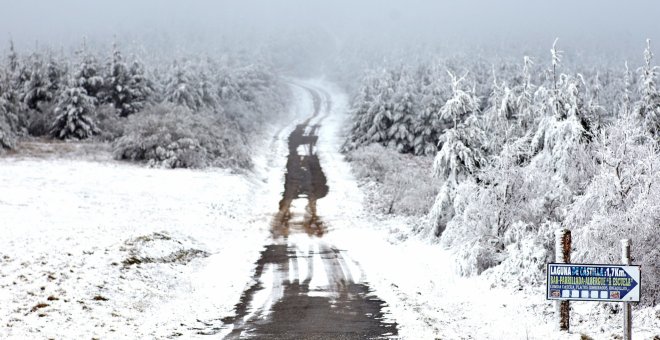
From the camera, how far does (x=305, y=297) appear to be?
1593 cm

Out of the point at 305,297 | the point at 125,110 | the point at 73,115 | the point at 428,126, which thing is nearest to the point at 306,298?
the point at 305,297

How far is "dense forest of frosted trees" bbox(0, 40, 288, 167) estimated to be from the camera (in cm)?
4944

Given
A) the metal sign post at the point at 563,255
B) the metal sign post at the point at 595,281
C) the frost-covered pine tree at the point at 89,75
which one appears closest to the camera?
the metal sign post at the point at 595,281

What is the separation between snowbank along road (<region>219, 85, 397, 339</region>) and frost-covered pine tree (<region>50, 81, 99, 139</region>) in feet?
96.6

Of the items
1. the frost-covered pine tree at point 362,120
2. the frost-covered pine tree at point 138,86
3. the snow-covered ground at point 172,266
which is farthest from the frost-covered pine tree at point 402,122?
the frost-covered pine tree at point 138,86

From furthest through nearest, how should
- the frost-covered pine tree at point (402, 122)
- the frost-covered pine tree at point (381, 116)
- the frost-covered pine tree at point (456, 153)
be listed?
1. the frost-covered pine tree at point (381, 116)
2. the frost-covered pine tree at point (402, 122)
3. the frost-covered pine tree at point (456, 153)

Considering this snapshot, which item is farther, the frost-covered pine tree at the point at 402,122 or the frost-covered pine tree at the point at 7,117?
the frost-covered pine tree at the point at 402,122

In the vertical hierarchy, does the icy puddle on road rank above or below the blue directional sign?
below

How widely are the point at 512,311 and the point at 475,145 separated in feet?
41.0

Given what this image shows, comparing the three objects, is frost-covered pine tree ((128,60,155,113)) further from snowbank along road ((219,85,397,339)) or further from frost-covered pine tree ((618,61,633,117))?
frost-covered pine tree ((618,61,633,117))

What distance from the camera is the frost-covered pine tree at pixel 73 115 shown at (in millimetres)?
54438

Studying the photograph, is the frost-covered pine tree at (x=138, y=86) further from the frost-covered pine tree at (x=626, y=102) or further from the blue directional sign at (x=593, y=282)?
the blue directional sign at (x=593, y=282)

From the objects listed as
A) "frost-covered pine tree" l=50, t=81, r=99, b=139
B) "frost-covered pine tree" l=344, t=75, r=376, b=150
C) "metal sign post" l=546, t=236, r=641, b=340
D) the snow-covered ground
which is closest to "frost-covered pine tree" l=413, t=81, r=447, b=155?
"frost-covered pine tree" l=344, t=75, r=376, b=150

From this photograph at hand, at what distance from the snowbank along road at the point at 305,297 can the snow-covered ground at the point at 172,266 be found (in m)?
0.47
